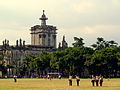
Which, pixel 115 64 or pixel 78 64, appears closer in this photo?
pixel 115 64

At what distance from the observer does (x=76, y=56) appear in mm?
154625

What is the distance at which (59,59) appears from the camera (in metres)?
159

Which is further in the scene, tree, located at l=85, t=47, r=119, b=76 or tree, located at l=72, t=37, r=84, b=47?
tree, located at l=72, t=37, r=84, b=47

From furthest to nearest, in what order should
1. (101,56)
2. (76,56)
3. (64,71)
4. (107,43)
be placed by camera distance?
(107,43), (64,71), (76,56), (101,56)

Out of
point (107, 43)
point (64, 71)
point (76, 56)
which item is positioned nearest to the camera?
point (76, 56)

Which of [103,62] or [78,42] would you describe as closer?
[103,62]

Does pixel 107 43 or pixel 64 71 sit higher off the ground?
pixel 107 43

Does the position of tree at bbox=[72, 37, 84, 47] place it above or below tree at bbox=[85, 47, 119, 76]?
above

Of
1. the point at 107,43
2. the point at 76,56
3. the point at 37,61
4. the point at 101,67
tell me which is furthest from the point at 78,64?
the point at 107,43

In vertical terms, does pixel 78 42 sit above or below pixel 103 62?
above

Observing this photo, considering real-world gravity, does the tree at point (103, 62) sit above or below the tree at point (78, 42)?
below

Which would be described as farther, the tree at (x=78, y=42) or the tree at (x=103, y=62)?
the tree at (x=78, y=42)

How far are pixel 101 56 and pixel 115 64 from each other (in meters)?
5.98

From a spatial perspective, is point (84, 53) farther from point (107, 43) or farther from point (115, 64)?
point (107, 43)
